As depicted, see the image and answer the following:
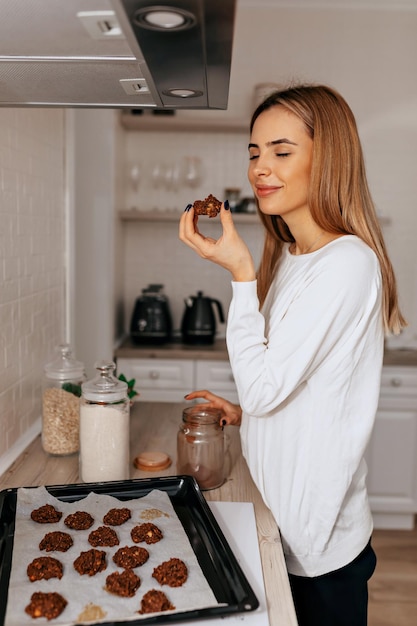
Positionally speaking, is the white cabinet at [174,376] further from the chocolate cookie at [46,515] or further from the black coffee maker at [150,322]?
the chocolate cookie at [46,515]

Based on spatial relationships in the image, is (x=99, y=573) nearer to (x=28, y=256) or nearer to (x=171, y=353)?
(x=28, y=256)

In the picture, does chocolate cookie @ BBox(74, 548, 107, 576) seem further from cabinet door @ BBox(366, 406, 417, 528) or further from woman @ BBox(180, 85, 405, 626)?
cabinet door @ BBox(366, 406, 417, 528)

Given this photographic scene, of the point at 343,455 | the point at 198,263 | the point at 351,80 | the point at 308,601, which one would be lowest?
the point at 308,601

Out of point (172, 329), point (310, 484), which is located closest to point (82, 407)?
point (310, 484)

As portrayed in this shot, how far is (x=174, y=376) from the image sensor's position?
3.06 meters

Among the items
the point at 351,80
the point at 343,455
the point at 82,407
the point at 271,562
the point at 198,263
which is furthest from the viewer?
the point at 198,263

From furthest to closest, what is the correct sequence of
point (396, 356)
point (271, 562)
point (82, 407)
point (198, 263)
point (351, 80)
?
point (198, 263)
point (351, 80)
point (396, 356)
point (82, 407)
point (271, 562)

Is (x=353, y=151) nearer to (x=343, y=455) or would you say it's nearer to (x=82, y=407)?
(x=343, y=455)

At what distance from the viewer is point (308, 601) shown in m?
1.20

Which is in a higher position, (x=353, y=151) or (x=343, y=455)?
(x=353, y=151)

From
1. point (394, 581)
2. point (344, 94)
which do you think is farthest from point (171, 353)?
point (344, 94)

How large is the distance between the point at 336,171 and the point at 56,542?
2.76 ft

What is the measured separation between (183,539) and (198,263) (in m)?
2.58

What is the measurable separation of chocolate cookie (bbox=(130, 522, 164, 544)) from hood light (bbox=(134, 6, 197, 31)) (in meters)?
0.78
